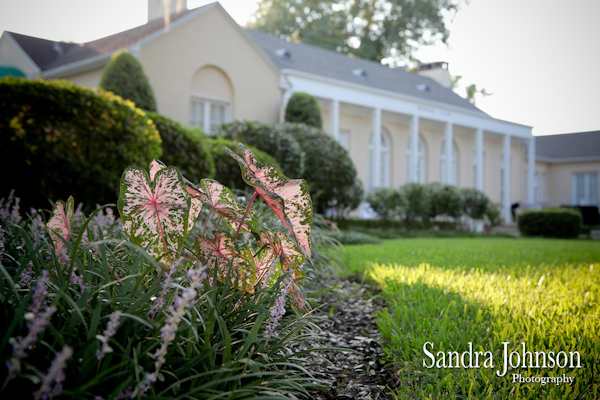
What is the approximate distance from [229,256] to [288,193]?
0.37 m

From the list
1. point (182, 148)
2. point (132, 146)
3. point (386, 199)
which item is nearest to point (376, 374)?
point (132, 146)

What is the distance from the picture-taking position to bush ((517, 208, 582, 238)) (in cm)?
1432

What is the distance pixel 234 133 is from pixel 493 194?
59.7ft

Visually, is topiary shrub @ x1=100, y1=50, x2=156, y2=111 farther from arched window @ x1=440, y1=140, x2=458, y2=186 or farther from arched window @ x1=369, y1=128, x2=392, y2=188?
arched window @ x1=440, y1=140, x2=458, y2=186

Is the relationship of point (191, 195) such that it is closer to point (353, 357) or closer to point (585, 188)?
point (353, 357)

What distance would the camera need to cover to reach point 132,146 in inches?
190

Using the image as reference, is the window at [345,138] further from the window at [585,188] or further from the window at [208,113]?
the window at [585,188]

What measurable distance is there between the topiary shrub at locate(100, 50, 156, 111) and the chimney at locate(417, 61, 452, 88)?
19318 millimetres

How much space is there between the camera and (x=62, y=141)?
444cm

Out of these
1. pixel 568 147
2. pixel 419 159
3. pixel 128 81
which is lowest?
pixel 419 159

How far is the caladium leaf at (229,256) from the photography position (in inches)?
62.9

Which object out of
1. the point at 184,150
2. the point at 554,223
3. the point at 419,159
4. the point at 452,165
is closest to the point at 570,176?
the point at 452,165

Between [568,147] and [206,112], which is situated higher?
[568,147]

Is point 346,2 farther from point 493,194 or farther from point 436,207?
point 436,207
